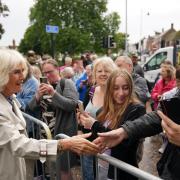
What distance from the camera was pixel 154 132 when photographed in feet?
8.20

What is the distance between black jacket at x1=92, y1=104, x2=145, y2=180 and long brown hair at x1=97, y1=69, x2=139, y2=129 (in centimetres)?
6

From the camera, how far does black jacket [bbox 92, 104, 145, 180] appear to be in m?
2.59

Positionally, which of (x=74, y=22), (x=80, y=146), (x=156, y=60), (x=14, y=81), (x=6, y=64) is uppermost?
(x=74, y=22)

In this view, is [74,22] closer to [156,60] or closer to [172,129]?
[156,60]

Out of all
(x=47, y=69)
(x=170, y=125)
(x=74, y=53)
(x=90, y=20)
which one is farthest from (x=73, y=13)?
(x=170, y=125)

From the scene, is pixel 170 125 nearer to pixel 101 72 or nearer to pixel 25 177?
pixel 25 177

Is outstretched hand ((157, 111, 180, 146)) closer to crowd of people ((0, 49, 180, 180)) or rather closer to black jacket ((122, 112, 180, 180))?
crowd of people ((0, 49, 180, 180))

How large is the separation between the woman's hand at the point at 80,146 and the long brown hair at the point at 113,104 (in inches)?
17.5

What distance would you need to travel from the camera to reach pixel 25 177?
2689 millimetres

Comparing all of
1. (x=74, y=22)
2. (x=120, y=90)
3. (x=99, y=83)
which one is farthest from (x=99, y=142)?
(x=74, y=22)

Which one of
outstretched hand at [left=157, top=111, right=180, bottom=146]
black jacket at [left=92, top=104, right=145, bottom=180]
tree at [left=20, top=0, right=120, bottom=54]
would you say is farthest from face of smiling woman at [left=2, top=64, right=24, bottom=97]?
tree at [left=20, top=0, right=120, bottom=54]

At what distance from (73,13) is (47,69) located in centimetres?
4451

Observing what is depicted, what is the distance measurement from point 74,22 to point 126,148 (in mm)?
46357

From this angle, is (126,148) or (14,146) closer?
(14,146)
